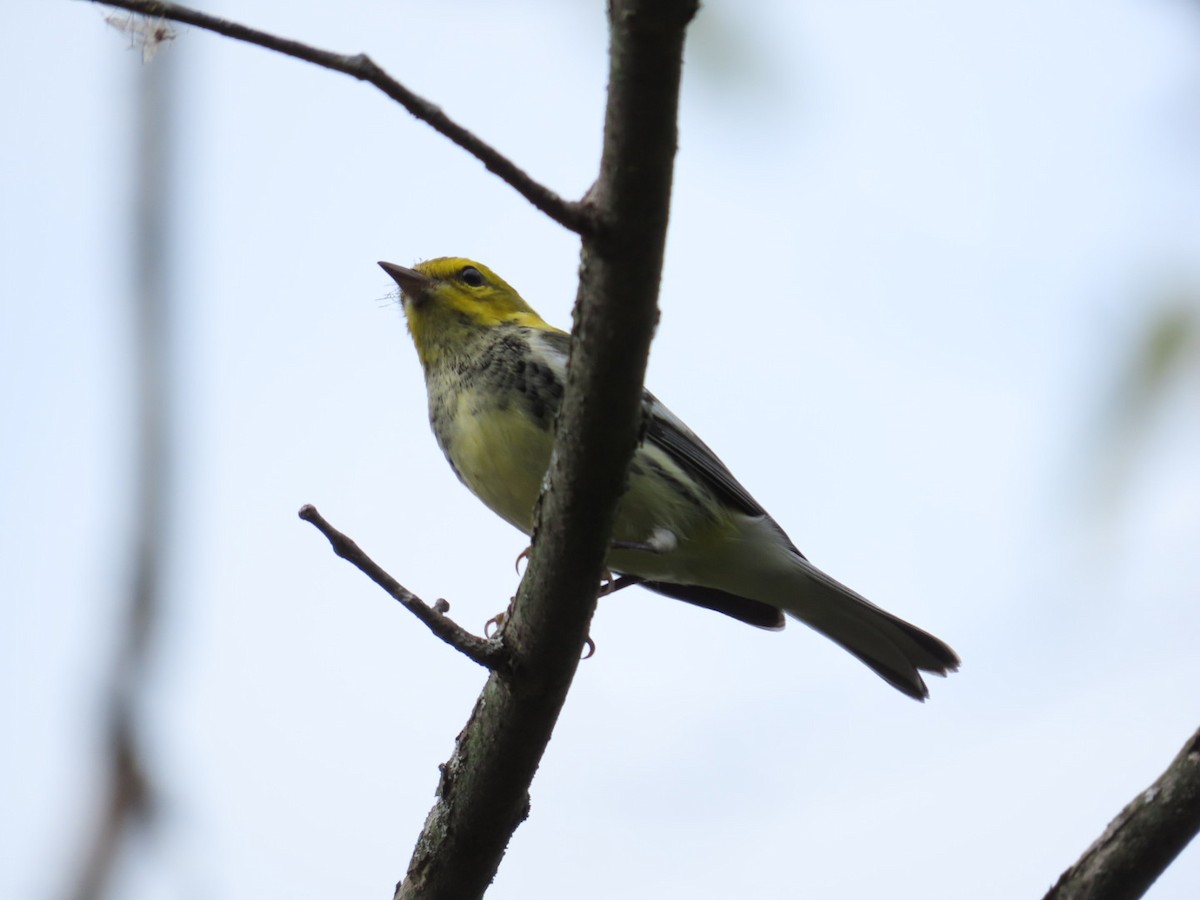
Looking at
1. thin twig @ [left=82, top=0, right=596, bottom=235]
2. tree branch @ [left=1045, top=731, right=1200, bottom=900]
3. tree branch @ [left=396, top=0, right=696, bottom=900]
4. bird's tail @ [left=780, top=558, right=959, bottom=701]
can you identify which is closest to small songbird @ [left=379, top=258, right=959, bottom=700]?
bird's tail @ [left=780, top=558, right=959, bottom=701]

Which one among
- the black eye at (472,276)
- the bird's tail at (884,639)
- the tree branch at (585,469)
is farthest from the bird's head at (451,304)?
the tree branch at (585,469)

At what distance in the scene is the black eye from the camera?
6137 mm

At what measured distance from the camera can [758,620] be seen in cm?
579

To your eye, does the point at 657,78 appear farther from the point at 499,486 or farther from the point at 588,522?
the point at 499,486

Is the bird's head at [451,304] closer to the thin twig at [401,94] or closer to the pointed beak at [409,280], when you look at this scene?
the pointed beak at [409,280]

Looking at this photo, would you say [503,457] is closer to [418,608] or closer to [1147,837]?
[418,608]

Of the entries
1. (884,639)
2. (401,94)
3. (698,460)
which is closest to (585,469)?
(401,94)

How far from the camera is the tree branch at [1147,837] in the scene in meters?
2.57

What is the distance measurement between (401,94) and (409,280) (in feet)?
12.3

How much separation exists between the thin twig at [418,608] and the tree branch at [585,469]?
5cm

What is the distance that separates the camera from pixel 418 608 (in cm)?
288

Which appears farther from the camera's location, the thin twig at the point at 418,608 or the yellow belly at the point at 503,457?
the yellow belly at the point at 503,457

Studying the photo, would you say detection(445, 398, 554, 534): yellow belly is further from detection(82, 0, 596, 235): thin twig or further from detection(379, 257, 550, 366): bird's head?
detection(82, 0, 596, 235): thin twig

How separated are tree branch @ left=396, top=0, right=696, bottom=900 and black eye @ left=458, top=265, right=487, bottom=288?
10.6 ft
